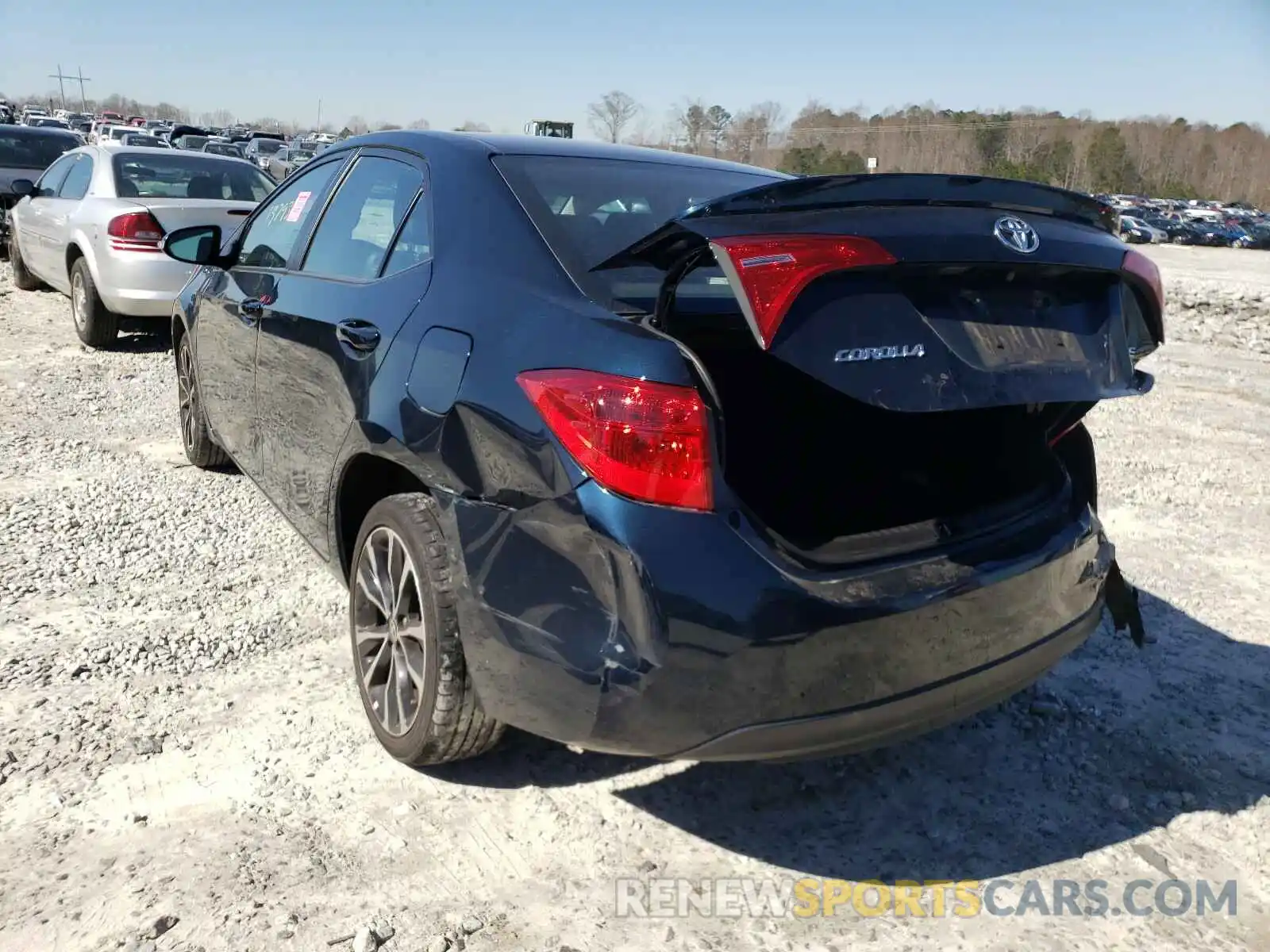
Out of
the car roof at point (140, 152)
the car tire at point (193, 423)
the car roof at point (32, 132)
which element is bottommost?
the car tire at point (193, 423)

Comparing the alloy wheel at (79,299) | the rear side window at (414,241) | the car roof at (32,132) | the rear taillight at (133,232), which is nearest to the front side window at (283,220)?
the rear side window at (414,241)

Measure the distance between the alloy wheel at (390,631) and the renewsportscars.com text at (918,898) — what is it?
771 mm

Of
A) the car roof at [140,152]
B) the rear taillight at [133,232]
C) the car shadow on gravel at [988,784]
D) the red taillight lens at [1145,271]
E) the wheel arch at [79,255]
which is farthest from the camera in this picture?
the car roof at [140,152]

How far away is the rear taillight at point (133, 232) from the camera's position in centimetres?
769

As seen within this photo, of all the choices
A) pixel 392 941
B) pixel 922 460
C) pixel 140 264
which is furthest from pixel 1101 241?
pixel 140 264

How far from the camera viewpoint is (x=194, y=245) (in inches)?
172

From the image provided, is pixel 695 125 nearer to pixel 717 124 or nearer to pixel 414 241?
pixel 717 124

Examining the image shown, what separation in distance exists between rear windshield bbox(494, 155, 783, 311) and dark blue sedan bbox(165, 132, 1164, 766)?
0.01 meters

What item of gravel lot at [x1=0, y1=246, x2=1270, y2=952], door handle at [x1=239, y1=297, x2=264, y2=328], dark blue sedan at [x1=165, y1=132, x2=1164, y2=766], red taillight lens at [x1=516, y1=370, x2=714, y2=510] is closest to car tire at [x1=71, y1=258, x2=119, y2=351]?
gravel lot at [x1=0, y1=246, x2=1270, y2=952]

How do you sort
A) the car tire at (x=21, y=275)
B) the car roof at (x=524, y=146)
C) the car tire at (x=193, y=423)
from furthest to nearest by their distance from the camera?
the car tire at (x=21, y=275), the car tire at (x=193, y=423), the car roof at (x=524, y=146)

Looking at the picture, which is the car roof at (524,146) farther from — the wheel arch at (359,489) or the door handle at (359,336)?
the wheel arch at (359,489)

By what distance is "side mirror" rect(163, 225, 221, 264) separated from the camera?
434 centimetres

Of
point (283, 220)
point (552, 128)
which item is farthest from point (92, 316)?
point (552, 128)

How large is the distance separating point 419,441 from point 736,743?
108 centimetres
